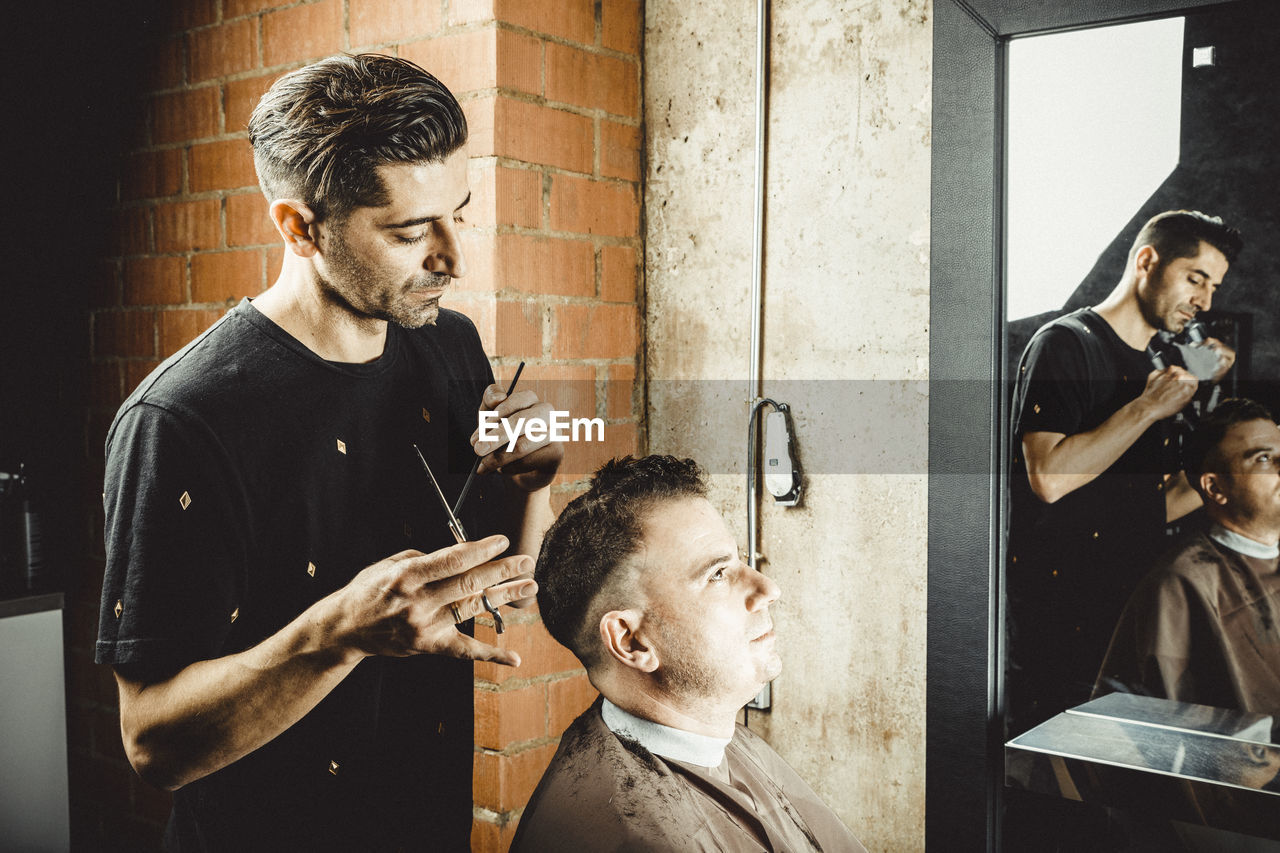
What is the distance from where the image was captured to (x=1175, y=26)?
1.78m

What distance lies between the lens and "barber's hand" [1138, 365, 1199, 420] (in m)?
1.80

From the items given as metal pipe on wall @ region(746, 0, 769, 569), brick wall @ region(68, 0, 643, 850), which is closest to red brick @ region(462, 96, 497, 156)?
brick wall @ region(68, 0, 643, 850)

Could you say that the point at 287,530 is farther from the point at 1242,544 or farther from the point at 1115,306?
the point at 1242,544

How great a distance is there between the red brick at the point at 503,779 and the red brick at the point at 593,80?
144cm

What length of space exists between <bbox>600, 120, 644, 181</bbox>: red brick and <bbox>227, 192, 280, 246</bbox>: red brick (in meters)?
0.77

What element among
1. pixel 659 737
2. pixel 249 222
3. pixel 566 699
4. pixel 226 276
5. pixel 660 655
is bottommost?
pixel 566 699

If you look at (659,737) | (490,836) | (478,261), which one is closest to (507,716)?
(490,836)

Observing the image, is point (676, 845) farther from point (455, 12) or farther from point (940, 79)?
point (455, 12)

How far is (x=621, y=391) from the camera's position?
2432 millimetres

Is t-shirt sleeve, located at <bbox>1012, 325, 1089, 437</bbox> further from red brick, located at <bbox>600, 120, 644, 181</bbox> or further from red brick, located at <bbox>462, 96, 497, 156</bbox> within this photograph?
red brick, located at <bbox>462, 96, 497, 156</bbox>

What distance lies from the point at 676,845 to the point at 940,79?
1538 millimetres

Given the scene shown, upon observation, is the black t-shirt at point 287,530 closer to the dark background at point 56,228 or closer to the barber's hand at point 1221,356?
the dark background at point 56,228

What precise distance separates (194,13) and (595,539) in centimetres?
171

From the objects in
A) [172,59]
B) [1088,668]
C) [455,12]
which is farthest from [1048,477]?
[172,59]
